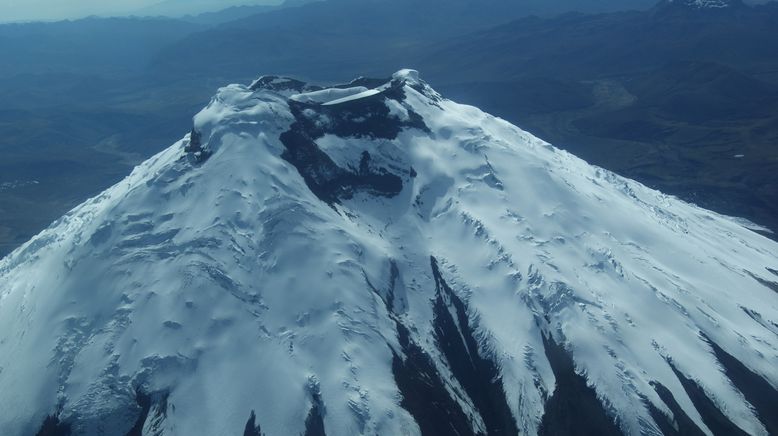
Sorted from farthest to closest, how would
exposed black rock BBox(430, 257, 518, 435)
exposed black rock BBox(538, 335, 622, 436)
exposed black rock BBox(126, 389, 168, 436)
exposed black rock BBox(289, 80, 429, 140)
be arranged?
1. exposed black rock BBox(289, 80, 429, 140)
2. exposed black rock BBox(430, 257, 518, 435)
3. exposed black rock BBox(538, 335, 622, 436)
4. exposed black rock BBox(126, 389, 168, 436)

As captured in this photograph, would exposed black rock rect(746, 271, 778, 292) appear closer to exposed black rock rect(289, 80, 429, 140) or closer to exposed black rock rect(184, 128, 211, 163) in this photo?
exposed black rock rect(289, 80, 429, 140)

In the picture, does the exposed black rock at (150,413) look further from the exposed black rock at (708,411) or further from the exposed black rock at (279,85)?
the exposed black rock at (279,85)

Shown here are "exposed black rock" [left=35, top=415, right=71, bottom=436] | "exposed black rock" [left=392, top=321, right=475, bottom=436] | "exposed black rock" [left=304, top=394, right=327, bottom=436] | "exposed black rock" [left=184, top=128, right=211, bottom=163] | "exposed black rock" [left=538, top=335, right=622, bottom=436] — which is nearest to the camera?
"exposed black rock" [left=304, top=394, right=327, bottom=436]

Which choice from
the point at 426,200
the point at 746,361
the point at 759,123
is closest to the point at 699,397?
the point at 746,361

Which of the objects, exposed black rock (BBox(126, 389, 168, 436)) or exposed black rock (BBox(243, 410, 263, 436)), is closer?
exposed black rock (BBox(243, 410, 263, 436))

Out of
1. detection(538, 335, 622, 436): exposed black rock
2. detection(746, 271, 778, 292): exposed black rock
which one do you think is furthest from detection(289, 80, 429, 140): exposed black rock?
detection(746, 271, 778, 292): exposed black rock

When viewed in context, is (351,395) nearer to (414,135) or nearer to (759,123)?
(414,135)
